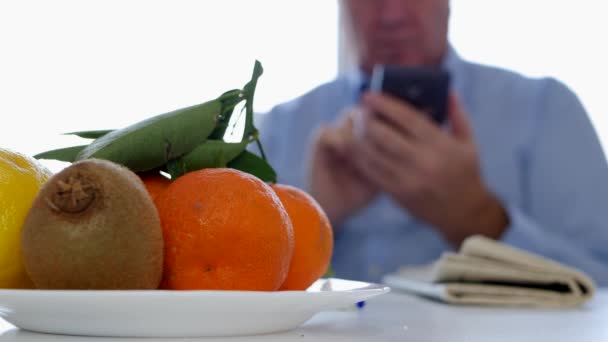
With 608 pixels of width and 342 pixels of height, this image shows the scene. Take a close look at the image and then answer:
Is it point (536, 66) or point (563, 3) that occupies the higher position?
point (563, 3)

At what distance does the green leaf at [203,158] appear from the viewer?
405 millimetres

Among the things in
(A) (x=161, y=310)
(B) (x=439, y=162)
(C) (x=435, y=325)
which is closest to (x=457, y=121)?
(B) (x=439, y=162)

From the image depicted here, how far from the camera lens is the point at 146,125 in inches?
15.4

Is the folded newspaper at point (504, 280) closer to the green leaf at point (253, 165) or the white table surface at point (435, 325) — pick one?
the white table surface at point (435, 325)

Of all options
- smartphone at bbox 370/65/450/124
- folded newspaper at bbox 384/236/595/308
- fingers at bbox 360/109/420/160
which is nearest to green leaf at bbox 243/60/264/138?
folded newspaper at bbox 384/236/595/308

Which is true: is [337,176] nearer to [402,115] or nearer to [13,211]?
[402,115]

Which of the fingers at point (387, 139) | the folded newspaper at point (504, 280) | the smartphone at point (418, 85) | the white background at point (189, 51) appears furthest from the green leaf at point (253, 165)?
the white background at point (189, 51)

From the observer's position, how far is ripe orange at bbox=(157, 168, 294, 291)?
35 centimetres

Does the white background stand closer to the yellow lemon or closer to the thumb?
the thumb

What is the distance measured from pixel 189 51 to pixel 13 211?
5.14 feet

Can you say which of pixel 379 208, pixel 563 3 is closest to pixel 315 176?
pixel 379 208

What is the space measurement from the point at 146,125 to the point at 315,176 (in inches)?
45.3

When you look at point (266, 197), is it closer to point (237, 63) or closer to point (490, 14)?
point (237, 63)

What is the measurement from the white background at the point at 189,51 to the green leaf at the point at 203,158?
1.46 m
